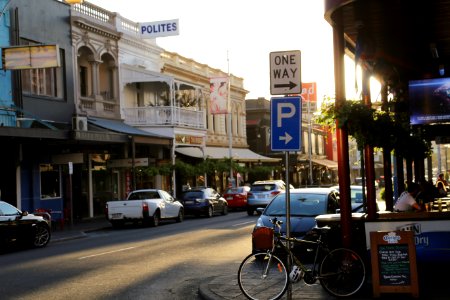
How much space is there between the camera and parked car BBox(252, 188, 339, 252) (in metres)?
14.4

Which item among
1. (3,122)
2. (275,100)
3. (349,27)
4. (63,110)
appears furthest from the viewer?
(63,110)

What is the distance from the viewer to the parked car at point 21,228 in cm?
1803

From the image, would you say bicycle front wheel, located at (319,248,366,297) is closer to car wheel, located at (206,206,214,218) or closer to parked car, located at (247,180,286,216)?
parked car, located at (247,180,286,216)

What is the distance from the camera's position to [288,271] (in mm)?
9102

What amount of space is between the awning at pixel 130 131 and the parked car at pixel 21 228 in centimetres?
1207

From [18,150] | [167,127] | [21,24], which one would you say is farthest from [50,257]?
[167,127]

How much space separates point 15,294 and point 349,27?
6.98 meters

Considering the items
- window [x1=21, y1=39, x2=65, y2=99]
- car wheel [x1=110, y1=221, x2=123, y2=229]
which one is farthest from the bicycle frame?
window [x1=21, y1=39, x2=65, y2=99]

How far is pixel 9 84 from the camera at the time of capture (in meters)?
27.1

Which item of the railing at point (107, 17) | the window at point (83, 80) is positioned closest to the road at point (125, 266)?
the window at point (83, 80)

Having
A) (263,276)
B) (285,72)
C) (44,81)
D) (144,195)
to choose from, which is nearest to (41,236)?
(144,195)

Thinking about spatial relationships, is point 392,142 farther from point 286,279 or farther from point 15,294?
point 15,294

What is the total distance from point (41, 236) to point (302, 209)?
8.25 meters

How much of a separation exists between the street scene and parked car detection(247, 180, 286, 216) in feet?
0.34
